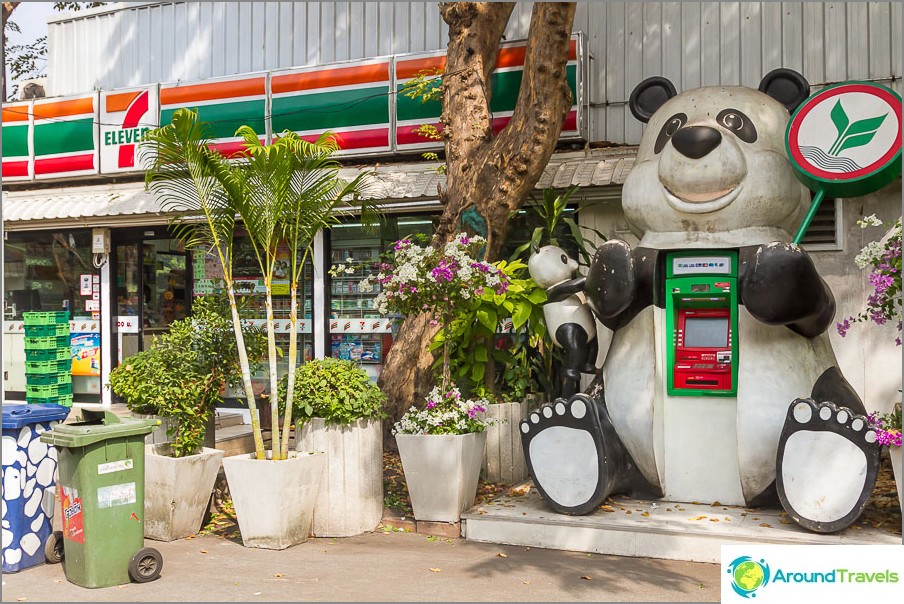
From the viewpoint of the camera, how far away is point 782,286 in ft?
17.8

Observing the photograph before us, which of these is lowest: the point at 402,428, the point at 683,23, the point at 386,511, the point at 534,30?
the point at 386,511

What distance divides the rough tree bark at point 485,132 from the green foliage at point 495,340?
0.57 meters

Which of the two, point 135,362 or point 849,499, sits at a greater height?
point 135,362

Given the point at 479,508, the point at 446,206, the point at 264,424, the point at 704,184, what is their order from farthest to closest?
the point at 264,424 → the point at 446,206 → the point at 479,508 → the point at 704,184

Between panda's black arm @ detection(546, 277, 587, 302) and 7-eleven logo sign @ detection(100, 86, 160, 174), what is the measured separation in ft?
20.5

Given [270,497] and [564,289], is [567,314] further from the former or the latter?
[270,497]

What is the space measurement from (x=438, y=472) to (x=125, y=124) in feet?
22.7

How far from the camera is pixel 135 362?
23.0ft

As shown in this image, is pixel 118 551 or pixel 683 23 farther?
pixel 683 23

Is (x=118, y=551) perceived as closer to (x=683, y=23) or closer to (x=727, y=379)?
(x=727, y=379)

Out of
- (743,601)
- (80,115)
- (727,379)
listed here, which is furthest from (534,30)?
(80,115)

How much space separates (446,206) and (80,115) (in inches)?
225

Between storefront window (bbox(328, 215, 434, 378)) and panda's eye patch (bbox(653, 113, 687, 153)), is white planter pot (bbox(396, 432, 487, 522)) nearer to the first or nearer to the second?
panda's eye patch (bbox(653, 113, 687, 153))

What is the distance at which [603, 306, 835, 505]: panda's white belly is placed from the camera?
5.84 metres
